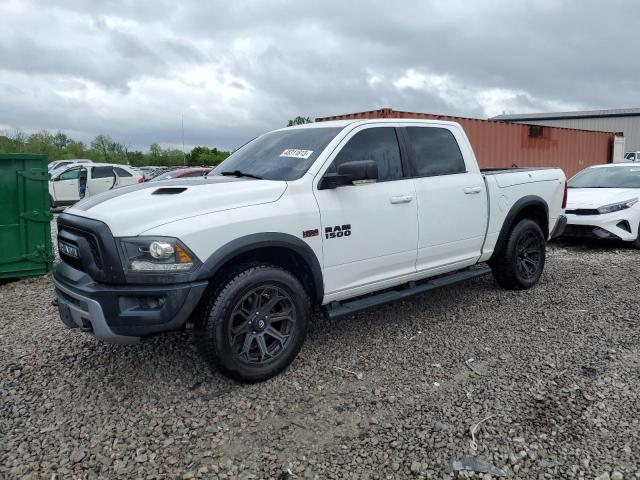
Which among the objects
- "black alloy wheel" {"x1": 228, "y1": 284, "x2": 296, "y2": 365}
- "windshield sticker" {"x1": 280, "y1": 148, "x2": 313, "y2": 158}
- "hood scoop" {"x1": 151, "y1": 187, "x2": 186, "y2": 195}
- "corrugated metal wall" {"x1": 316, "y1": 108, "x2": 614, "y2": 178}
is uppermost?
"corrugated metal wall" {"x1": 316, "y1": 108, "x2": 614, "y2": 178}

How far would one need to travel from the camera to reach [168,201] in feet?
10.3

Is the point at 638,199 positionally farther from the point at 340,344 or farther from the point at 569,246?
the point at 340,344

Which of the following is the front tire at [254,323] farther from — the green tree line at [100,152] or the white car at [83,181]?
the green tree line at [100,152]

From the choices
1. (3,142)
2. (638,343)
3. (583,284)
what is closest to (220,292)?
(638,343)

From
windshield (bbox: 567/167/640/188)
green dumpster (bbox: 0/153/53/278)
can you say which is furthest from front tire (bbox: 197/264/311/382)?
windshield (bbox: 567/167/640/188)

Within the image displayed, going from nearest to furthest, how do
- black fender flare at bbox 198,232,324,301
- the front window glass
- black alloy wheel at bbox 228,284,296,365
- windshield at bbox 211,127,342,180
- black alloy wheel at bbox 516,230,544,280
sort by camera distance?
black fender flare at bbox 198,232,324,301 < black alloy wheel at bbox 228,284,296,365 < windshield at bbox 211,127,342,180 < black alloy wheel at bbox 516,230,544,280 < the front window glass

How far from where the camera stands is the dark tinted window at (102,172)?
1571 cm

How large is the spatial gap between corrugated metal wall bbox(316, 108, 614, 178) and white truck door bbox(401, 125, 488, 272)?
7.37 m

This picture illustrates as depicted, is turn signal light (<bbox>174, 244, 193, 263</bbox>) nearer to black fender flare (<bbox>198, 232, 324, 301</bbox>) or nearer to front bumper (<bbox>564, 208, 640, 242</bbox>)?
black fender flare (<bbox>198, 232, 324, 301</bbox>)

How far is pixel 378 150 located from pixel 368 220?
26.4 inches

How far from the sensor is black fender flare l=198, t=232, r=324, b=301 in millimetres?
3035

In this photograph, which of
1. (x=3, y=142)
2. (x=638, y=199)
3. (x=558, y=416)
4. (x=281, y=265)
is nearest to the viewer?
(x=558, y=416)

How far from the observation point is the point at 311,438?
9.23ft

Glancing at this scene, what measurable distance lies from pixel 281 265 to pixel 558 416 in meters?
1.98
